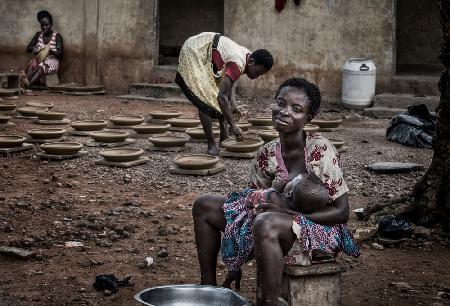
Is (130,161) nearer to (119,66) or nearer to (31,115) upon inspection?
(31,115)

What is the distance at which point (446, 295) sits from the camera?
443cm

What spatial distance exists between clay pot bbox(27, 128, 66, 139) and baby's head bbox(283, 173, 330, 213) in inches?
223

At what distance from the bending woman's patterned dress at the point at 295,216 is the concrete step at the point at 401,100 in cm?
764

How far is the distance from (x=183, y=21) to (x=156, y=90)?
9.62 ft

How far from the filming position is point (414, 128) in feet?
30.6

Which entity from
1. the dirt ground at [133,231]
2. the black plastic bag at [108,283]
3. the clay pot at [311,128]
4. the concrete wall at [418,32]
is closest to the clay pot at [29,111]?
the dirt ground at [133,231]

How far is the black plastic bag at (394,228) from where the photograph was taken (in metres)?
5.47

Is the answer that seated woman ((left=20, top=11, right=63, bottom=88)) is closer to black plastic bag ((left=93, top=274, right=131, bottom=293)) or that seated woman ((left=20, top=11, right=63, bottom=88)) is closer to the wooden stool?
black plastic bag ((left=93, top=274, right=131, bottom=293))

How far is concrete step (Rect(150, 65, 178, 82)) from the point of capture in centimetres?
1347

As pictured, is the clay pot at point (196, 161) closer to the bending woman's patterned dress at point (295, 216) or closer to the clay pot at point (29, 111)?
the clay pot at point (29, 111)

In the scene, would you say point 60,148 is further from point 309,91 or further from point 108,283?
point 309,91

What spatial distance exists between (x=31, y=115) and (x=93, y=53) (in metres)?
3.64

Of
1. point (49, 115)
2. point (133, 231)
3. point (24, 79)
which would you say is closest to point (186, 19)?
point (24, 79)

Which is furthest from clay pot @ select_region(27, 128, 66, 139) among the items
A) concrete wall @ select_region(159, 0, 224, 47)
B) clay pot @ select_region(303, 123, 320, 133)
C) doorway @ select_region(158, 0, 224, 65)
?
concrete wall @ select_region(159, 0, 224, 47)
